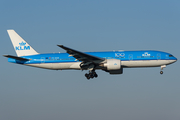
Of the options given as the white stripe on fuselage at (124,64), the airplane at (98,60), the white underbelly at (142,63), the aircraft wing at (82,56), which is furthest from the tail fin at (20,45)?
the white underbelly at (142,63)

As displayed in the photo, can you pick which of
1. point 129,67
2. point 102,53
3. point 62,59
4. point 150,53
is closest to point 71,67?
point 62,59

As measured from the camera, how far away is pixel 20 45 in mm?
49875

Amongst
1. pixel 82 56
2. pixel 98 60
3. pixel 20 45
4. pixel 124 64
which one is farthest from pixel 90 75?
pixel 20 45

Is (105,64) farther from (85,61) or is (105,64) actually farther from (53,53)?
(53,53)

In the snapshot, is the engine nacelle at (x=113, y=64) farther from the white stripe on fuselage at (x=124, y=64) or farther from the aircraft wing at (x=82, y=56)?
the white stripe on fuselage at (x=124, y=64)

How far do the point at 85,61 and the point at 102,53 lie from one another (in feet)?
10.4

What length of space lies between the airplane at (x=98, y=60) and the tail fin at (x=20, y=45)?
1.09 metres

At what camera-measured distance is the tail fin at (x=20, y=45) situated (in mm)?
48906

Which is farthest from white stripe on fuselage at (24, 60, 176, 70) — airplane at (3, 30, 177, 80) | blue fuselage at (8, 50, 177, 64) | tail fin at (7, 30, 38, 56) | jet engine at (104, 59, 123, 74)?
tail fin at (7, 30, 38, 56)

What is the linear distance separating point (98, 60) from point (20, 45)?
14404 millimetres

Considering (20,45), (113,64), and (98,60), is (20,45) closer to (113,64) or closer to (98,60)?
(98,60)

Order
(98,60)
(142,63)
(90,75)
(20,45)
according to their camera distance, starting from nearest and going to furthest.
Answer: (98,60) → (142,63) → (90,75) → (20,45)

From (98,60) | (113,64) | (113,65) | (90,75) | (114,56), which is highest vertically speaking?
(114,56)

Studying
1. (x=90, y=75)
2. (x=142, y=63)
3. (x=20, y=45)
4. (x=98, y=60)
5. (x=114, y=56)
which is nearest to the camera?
(x=98, y=60)
